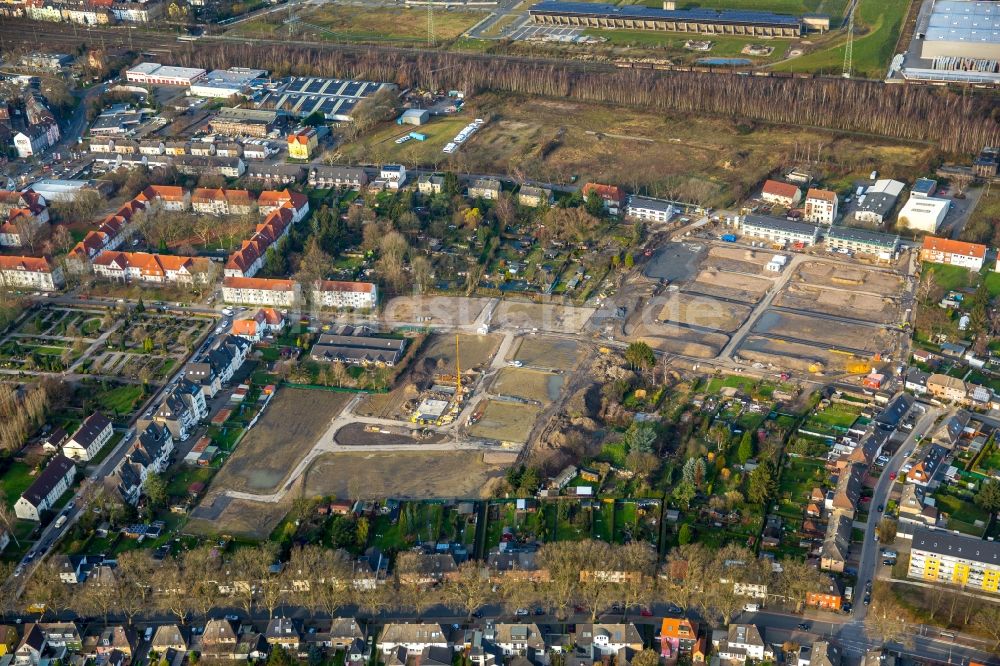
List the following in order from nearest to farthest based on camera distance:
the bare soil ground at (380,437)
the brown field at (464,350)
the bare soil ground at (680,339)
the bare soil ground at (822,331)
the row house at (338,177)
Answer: the bare soil ground at (380,437) < the brown field at (464,350) < the bare soil ground at (680,339) < the bare soil ground at (822,331) < the row house at (338,177)

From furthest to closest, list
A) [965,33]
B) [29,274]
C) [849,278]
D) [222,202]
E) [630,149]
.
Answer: [965,33] → [630,149] → [222,202] → [29,274] → [849,278]

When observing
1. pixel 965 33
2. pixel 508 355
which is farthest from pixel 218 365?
pixel 965 33

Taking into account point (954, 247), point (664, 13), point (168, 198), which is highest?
point (664, 13)

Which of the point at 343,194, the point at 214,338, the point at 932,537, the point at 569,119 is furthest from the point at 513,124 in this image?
the point at 932,537

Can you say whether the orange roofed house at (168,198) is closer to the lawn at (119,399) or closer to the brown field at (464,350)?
the lawn at (119,399)

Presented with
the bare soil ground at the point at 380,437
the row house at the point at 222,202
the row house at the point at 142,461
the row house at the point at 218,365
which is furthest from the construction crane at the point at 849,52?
the row house at the point at 142,461

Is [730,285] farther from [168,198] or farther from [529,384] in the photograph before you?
[168,198]
